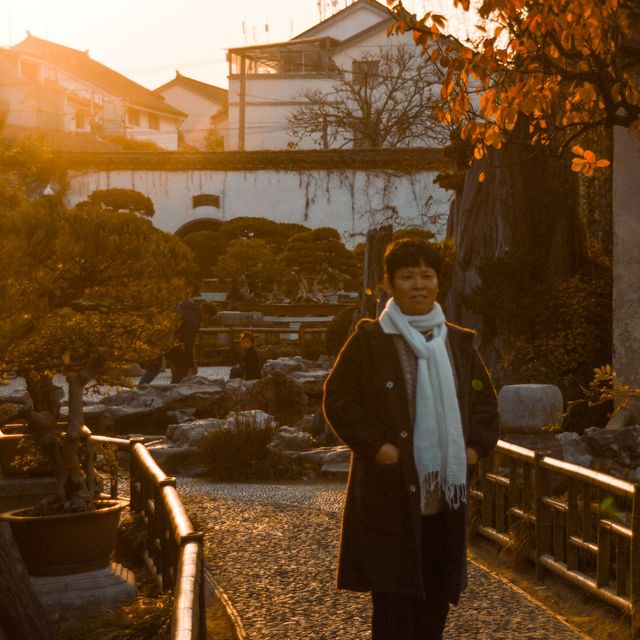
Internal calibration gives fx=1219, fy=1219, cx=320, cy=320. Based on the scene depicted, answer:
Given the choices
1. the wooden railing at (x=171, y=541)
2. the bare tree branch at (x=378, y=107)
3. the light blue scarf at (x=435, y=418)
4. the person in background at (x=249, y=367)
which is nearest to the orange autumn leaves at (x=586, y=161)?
the wooden railing at (x=171, y=541)

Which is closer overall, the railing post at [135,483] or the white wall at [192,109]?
the railing post at [135,483]

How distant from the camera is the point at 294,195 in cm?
4344

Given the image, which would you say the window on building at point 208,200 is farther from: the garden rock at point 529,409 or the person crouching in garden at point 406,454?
the person crouching in garden at point 406,454

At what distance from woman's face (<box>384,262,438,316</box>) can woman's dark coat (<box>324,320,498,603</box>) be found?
13cm

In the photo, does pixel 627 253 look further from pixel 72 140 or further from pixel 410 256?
pixel 72 140

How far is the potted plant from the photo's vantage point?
24.6 feet

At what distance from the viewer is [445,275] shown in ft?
56.2

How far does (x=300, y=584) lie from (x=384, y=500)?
120 inches

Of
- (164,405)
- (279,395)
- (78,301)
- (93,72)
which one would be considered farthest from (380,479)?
(93,72)

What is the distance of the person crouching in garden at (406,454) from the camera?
407 centimetres

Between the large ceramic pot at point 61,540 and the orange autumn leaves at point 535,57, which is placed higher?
the orange autumn leaves at point 535,57

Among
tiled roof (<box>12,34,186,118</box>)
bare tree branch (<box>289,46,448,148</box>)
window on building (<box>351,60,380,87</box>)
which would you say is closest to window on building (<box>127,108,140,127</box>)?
tiled roof (<box>12,34,186,118</box>)

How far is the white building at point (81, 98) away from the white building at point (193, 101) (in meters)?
3.12

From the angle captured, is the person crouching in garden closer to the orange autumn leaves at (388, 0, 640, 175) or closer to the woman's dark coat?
→ the woman's dark coat
